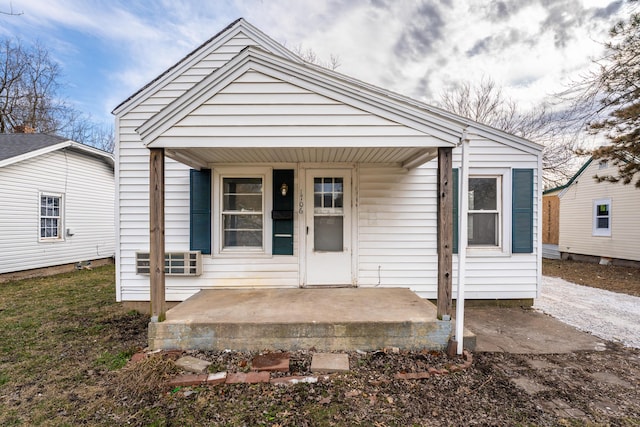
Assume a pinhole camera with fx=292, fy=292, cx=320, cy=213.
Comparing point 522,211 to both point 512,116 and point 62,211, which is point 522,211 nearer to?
point 62,211

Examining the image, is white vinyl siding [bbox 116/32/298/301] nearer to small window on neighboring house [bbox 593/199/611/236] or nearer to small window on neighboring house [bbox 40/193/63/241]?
small window on neighboring house [bbox 40/193/63/241]

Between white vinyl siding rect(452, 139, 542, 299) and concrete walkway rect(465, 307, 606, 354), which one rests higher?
white vinyl siding rect(452, 139, 542, 299)

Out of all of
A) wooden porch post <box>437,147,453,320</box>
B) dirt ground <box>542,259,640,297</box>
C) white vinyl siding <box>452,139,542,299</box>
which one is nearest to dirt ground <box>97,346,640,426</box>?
wooden porch post <box>437,147,453,320</box>

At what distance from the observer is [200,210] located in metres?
4.71

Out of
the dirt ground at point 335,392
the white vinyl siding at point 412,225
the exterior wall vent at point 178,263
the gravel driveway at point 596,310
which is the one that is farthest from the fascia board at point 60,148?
the gravel driveway at point 596,310

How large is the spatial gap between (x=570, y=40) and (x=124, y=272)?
12.1 metres

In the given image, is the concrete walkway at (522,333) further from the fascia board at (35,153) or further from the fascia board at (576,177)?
the fascia board at (35,153)

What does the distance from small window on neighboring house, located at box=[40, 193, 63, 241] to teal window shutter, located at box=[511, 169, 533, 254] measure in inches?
479

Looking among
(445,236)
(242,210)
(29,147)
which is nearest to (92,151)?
(29,147)

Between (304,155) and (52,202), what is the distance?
9.41 m

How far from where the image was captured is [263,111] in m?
3.19

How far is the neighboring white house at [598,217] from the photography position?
388 inches

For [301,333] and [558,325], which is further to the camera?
[558,325]

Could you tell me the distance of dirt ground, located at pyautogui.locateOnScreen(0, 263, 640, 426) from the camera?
224 centimetres
